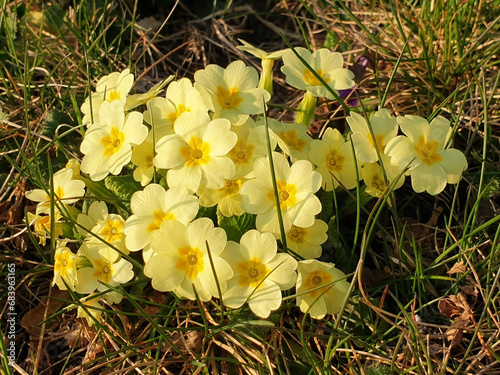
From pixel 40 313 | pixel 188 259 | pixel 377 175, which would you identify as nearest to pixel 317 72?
pixel 377 175

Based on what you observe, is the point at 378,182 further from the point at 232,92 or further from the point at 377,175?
the point at 232,92

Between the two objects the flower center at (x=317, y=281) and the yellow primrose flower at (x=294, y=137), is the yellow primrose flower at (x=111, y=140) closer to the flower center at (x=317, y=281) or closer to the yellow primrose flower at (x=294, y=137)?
the yellow primrose flower at (x=294, y=137)

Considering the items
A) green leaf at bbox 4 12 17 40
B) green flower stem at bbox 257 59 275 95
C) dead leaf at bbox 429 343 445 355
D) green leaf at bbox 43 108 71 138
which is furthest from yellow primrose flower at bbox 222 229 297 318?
green leaf at bbox 4 12 17 40

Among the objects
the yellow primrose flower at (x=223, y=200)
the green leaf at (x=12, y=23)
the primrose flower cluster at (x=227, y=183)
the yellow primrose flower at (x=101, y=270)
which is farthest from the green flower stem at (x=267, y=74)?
the green leaf at (x=12, y=23)

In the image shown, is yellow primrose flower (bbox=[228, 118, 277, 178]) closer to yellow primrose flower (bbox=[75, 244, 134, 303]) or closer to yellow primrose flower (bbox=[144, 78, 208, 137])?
yellow primrose flower (bbox=[144, 78, 208, 137])

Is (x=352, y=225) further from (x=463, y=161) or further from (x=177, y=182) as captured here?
(x=177, y=182)
